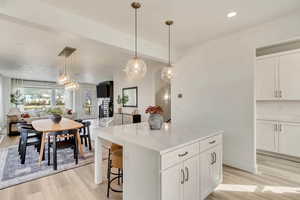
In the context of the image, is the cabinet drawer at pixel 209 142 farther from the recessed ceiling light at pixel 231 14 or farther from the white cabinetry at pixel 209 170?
the recessed ceiling light at pixel 231 14

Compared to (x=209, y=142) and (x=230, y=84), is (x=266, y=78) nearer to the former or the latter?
(x=230, y=84)

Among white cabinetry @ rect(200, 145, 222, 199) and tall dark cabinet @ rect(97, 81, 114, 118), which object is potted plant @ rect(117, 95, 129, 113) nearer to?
tall dark cabinet @ rect(97, 81, 114, 118)

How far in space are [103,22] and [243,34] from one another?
2590 mm

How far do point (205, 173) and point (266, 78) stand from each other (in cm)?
302

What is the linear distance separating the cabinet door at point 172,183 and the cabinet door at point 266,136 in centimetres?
313

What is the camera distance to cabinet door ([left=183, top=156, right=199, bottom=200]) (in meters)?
1.60

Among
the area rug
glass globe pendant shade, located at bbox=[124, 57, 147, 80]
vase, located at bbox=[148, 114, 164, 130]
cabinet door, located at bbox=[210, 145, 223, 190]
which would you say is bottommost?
the area rug

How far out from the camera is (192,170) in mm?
1685

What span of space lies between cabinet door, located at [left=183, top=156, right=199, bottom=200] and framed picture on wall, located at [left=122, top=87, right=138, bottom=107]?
16.5 ft

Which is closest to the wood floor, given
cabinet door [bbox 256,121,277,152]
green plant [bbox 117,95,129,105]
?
cabinet door [bbox 256,121,277,152]

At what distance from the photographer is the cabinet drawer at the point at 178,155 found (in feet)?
4.54

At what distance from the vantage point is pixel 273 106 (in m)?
3.71

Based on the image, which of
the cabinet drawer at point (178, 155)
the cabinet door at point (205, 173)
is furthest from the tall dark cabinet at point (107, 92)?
the cabinet drawer at point (178, 155)

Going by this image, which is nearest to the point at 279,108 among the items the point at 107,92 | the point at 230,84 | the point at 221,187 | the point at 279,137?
the point at 279,137
